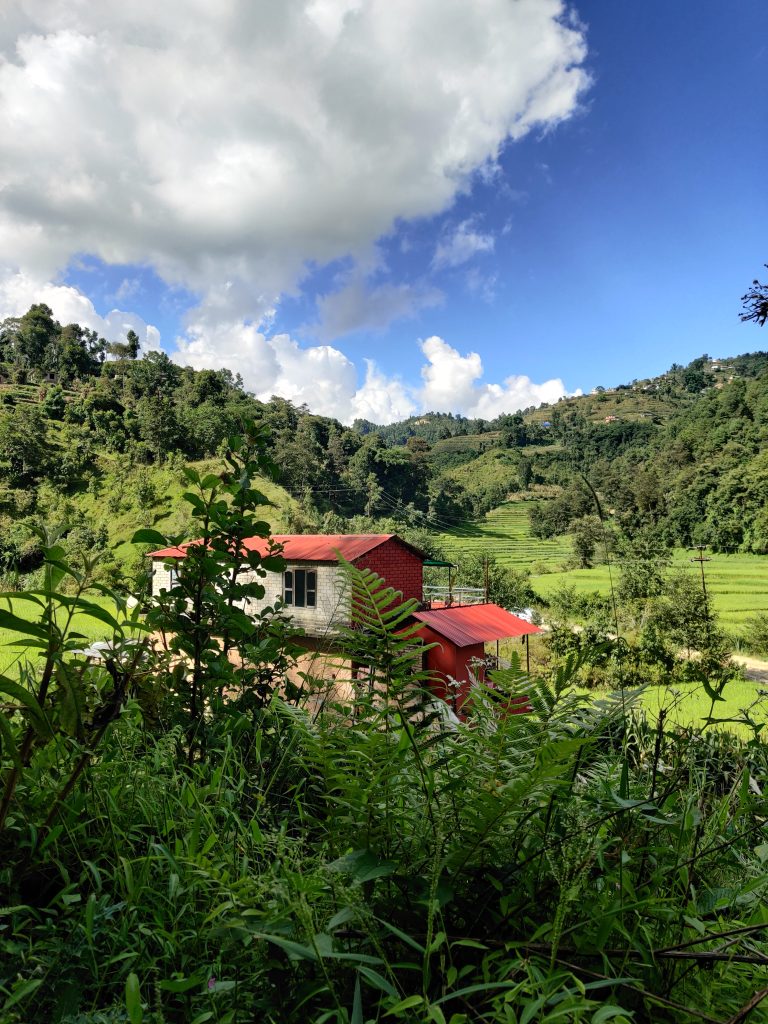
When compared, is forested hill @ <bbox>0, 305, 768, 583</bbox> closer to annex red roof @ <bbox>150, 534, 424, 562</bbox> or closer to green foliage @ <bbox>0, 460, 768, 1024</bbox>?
annex red roof @ <bbox>150, 534, 424, 562</bbox>

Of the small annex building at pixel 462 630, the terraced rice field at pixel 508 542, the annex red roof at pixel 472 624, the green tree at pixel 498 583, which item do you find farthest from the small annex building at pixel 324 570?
the terraced rice field at pixel 508 542

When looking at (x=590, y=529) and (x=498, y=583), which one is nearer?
(x=590, y=529)

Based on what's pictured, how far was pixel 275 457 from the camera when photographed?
47656 millimetres

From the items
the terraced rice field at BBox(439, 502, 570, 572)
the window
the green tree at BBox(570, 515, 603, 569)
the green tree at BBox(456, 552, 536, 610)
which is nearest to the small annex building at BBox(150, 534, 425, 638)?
the window

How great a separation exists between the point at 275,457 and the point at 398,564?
33.5 meters

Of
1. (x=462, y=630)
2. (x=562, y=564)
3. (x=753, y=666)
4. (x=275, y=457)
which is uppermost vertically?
(x=275, y=457)

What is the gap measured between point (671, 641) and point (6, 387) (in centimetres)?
6285

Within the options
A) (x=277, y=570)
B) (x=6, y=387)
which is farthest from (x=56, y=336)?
(x=277, y=570)

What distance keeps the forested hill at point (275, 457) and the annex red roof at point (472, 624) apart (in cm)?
1445

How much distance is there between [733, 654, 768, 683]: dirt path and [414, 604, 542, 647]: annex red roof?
38.5 ft

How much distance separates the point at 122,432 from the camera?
44.7m

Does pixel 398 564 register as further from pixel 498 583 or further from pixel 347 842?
pixel 347 842

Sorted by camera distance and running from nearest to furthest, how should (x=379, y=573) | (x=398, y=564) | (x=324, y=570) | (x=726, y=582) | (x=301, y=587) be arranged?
(x=379, y=573)
(x=324, y=570)
(x=398, y=564)
(x=301, y=587)
(x=726, y=582)

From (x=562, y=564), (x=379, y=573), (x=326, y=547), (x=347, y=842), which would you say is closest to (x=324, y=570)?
(x=326, y=547)
